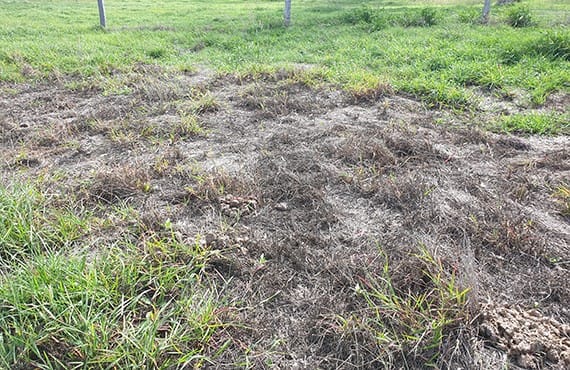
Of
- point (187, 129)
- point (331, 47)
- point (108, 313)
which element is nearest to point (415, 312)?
point (108, 313)

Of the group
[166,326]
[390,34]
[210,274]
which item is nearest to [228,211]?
[210,274]

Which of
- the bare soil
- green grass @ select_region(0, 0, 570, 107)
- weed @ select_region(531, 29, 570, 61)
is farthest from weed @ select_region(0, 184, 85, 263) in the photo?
weed @ select_region(531, 29, 570, 61)

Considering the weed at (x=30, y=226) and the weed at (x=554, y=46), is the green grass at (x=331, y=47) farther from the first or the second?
the weed at (x=30, y=226)

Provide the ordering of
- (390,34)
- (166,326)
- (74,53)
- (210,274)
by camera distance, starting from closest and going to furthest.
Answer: (166,326), (210,274), (74,53), (390,34)

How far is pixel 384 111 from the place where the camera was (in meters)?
4.50

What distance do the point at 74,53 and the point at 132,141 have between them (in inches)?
172

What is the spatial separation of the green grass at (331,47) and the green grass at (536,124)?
56 centimetres

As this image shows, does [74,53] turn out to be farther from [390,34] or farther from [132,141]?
[390,34]

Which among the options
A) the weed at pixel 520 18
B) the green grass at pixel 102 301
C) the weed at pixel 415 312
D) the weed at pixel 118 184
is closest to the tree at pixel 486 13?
the weed at pixel 520 18

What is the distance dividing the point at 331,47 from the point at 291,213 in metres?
5.38

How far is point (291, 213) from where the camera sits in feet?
9.46

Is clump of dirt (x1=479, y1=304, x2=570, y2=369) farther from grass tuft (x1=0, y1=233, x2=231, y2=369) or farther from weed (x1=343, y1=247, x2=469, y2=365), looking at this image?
grass tuft (x1=0, y1=233, x2=231, y2=369)

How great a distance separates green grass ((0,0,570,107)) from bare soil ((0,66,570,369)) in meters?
1.19

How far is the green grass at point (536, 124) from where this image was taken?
3.92m
